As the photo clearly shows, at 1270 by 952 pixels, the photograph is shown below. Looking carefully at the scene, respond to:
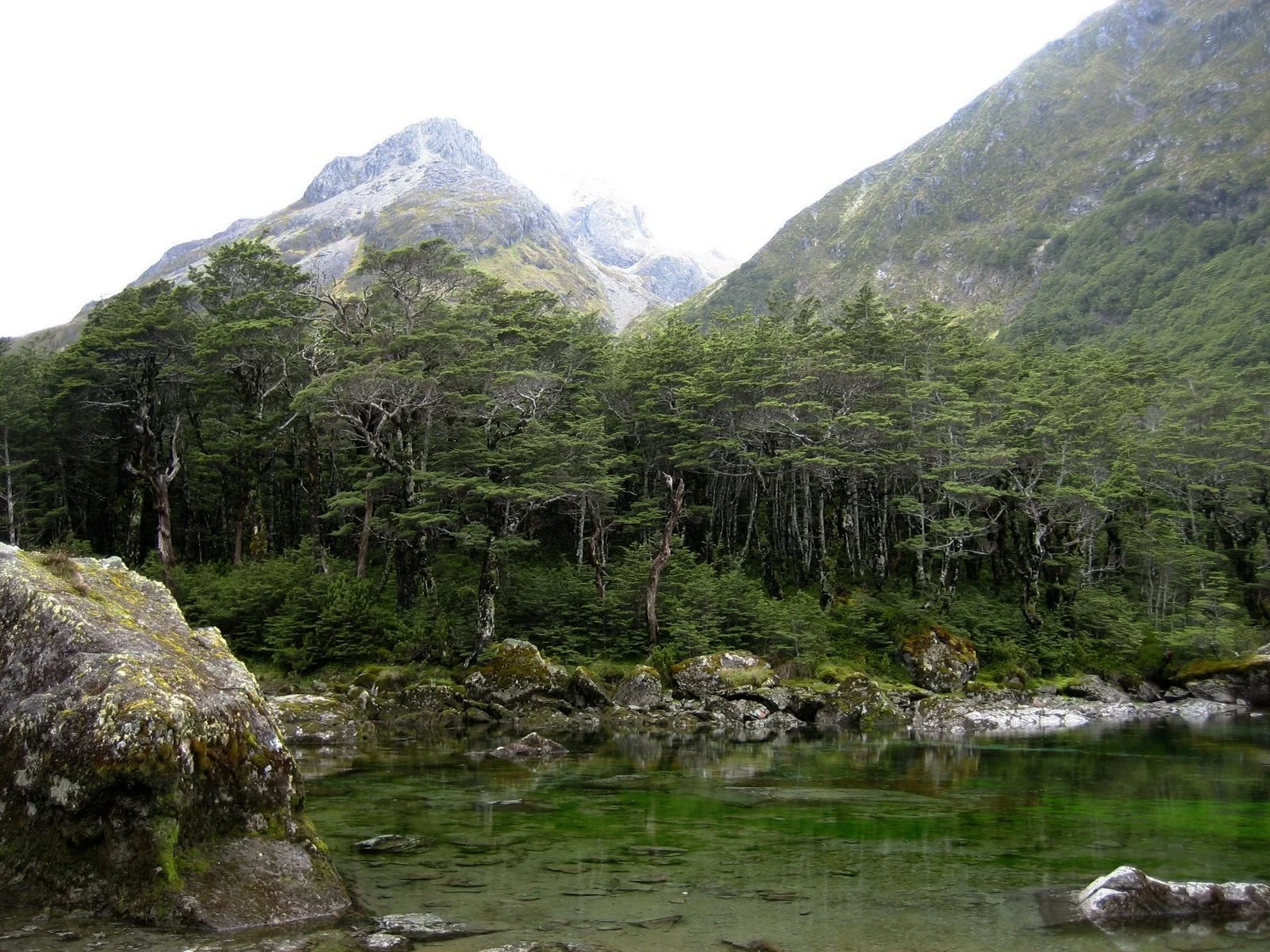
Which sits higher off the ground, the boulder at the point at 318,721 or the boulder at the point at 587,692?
the boulder at the point at 318,721

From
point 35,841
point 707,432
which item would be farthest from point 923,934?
point 707,432

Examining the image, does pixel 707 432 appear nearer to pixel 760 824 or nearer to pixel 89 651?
pixel 760 824

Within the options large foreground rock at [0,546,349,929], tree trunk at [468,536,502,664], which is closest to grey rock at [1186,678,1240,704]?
tree trunk at [468,536,502,664]

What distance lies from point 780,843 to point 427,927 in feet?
19.9

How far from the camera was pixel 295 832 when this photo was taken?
359 inches

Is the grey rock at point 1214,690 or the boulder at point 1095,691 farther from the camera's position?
the grey rock at point 1214,690

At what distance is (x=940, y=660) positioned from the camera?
122 ft

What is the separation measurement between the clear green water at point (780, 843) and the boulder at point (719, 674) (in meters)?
11.0

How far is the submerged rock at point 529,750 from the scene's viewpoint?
72.1 feet

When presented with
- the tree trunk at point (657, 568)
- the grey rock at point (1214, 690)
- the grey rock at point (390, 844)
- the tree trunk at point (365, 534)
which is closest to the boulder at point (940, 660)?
the grey rock at point (1214, 690)

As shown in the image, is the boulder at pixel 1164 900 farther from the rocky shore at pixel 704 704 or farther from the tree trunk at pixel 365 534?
the tree trunk at pixel 365 534

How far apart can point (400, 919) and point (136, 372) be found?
137 feet

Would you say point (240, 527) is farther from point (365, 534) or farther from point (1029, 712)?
point (1029, 712)

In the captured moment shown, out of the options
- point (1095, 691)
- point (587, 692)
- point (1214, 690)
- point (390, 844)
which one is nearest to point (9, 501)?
point (587, 692)
